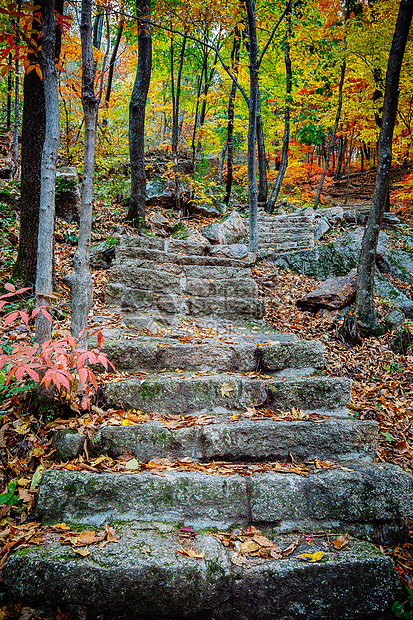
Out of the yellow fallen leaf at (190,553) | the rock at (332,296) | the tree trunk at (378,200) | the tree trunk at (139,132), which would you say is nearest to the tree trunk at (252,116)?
the rock at (332,296)

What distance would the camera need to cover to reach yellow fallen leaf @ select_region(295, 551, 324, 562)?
1892 mm

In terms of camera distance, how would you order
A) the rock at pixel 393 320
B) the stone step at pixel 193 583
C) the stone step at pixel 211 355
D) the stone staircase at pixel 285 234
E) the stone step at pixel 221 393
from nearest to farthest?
1. the stone step at pixel 193 583
2. the stone step at pixel 221 393
3. the stone step at pixel 211 355
4. the rock at pixel 393 320
5. the stone staircase at pixel 285 234

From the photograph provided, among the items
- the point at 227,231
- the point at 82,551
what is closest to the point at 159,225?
the point at 227,231

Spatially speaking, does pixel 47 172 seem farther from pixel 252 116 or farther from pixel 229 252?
Answer: pixel 252 116

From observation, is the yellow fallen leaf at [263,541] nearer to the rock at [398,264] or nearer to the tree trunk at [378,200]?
the tree trunk at [378,200]

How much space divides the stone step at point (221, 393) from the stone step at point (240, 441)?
0.31 m

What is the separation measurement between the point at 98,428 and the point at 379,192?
5.55 meters

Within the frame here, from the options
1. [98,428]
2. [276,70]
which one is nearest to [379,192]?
[98,428]

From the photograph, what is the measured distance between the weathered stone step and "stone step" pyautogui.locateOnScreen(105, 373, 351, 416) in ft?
2.49

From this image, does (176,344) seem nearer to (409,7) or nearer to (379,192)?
(379,192)

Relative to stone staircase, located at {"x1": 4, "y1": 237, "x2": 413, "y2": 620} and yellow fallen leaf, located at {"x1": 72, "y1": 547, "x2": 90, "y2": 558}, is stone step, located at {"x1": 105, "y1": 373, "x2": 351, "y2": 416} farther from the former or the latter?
yellow fallen leaf, located at {"x1": 72, "y1": 547, "x2": 90, "y2": 558}

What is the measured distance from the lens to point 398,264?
7203mm

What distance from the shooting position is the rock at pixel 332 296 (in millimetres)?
5707

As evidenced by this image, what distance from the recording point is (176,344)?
3693 mm
